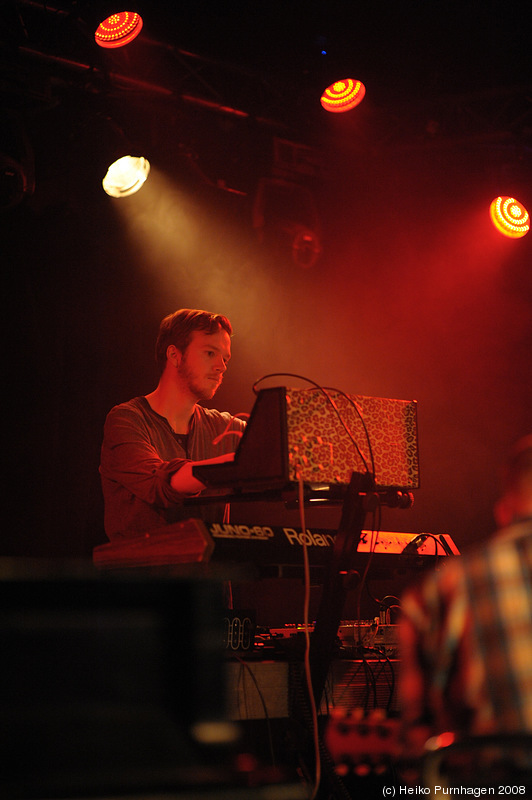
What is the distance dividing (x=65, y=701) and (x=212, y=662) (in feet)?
0.82

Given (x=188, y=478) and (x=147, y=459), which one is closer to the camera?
(x=188, y=478)

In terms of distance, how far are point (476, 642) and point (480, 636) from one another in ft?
0.06

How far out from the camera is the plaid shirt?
1.64 metres

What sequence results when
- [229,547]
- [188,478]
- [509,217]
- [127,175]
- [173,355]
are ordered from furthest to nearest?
[509,217] < [127,175] < [173,355] < [188,478] < [229,547]

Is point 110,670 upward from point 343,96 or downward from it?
downward

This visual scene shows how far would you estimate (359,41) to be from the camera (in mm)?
4531

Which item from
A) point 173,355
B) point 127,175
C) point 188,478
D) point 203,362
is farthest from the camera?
point 127,175

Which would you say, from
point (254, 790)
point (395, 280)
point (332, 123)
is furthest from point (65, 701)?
point (395, 280)

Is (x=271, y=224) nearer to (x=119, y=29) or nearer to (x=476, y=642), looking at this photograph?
(x=119, y=29)

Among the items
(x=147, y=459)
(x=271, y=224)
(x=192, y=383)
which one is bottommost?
(x=147, y=459)

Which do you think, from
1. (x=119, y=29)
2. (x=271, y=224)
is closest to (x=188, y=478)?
(x=119, y=29)

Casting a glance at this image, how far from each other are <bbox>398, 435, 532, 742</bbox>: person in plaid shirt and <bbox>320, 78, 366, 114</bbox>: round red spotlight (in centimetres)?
367

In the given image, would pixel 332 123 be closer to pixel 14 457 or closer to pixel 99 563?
pixel 14 457

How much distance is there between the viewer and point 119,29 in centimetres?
429
